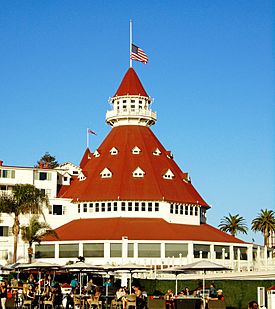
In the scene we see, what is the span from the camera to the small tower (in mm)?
97250

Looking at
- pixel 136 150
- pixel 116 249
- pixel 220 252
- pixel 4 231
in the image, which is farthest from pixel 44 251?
pixel 220 252

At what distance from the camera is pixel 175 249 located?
79.4 metres

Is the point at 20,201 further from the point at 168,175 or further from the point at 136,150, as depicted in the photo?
the point at 168,175

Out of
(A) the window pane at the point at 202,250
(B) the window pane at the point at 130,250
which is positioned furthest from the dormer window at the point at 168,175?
(B) the window pane at the point at 130,250

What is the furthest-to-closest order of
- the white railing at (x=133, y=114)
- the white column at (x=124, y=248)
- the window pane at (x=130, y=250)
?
the white railing at (x=133, y=114) < the window pane at (x=130, y=250) < the white column at (x=124, y=248)

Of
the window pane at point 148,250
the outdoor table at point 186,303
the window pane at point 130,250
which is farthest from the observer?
the window pane at point 130,250

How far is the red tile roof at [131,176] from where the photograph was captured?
86.4m

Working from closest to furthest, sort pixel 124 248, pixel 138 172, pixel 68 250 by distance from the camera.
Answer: pixel 124 248 → pixel 68 250 → pixel 138 172

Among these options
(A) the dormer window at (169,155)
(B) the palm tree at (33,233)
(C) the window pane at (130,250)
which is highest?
(A) the dormer window at (169,155)

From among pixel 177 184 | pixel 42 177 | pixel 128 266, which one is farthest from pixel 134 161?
pixel 128 266

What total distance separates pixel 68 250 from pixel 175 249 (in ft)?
40.4

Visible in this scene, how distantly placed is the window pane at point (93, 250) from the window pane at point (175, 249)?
7.22m

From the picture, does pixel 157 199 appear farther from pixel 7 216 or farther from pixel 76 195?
pixel 7 216

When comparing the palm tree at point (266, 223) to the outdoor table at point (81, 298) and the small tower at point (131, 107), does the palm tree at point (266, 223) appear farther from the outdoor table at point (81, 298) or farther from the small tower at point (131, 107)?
the outdoor table at point (81, 298)
